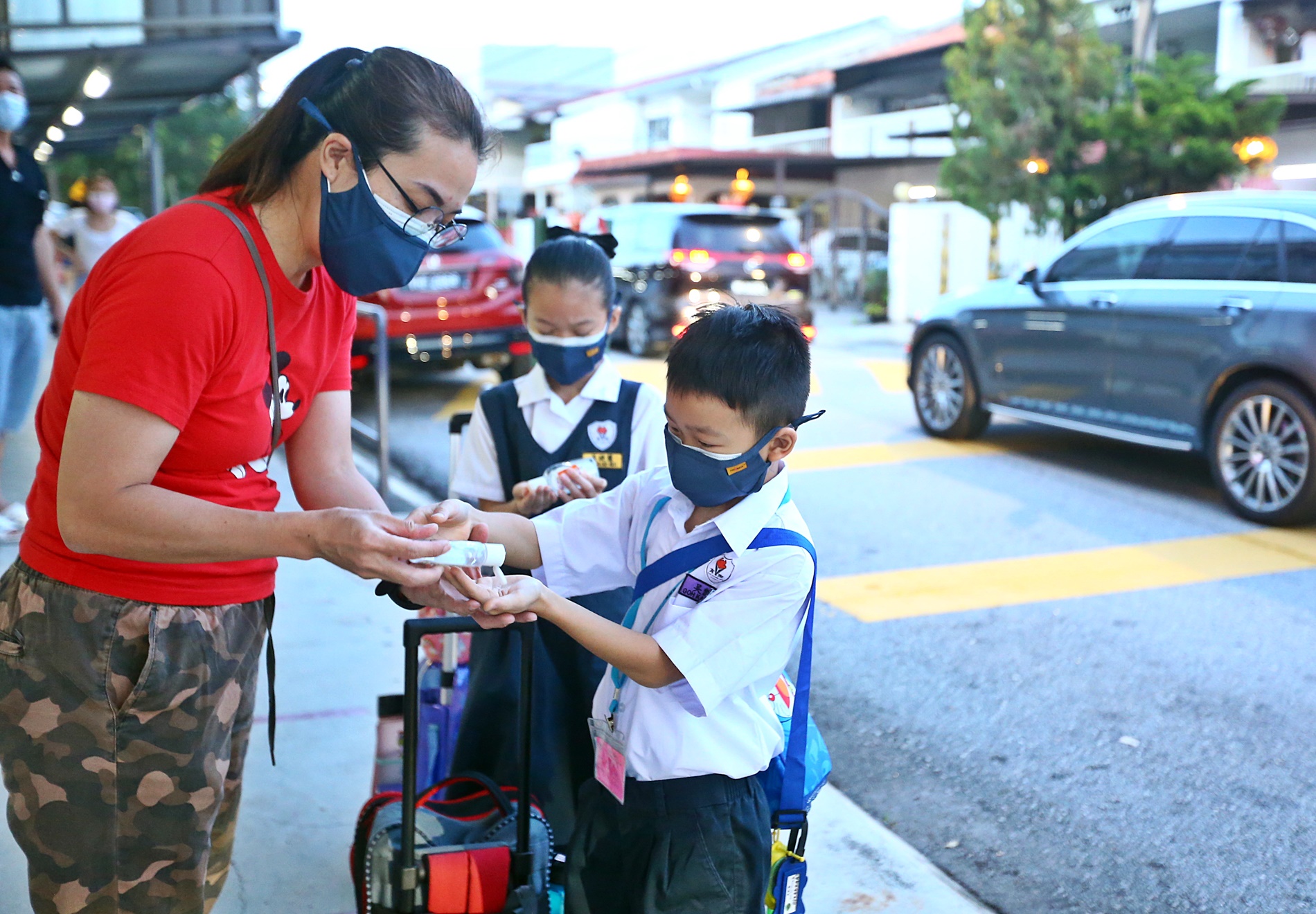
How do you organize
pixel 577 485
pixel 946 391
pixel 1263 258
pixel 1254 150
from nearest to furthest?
pixel 577 485, pixel 1263 258, pixel 946 391, pixel 1254 150

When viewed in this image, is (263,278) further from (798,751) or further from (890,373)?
(890,373)

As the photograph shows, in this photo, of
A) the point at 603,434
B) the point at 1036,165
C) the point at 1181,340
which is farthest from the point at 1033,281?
the point at 1036,165

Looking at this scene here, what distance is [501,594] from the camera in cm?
191

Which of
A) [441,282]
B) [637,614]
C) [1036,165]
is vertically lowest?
[637,614]

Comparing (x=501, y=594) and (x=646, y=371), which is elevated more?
(x=501, y=594)

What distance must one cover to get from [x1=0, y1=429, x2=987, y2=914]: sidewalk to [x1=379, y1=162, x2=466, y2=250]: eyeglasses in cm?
171

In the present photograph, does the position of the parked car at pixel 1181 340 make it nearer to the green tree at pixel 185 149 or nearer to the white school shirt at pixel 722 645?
the white school shirt at pixel 722 645

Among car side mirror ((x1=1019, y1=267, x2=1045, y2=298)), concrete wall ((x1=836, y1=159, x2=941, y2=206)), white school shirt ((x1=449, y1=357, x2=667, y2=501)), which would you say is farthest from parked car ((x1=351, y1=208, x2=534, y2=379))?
concrete wall ((x1=836, y1=159, x2=941, y2=206))

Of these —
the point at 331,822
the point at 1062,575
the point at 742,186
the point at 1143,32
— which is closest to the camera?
the point at 331,822

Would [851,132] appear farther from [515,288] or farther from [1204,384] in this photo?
[1204,384]

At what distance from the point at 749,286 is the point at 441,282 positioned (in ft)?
14.2

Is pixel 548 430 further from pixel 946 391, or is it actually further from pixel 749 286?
pixel 749 286

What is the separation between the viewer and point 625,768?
6.87ft

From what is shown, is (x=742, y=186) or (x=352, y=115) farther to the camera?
(x=742, y=186)
